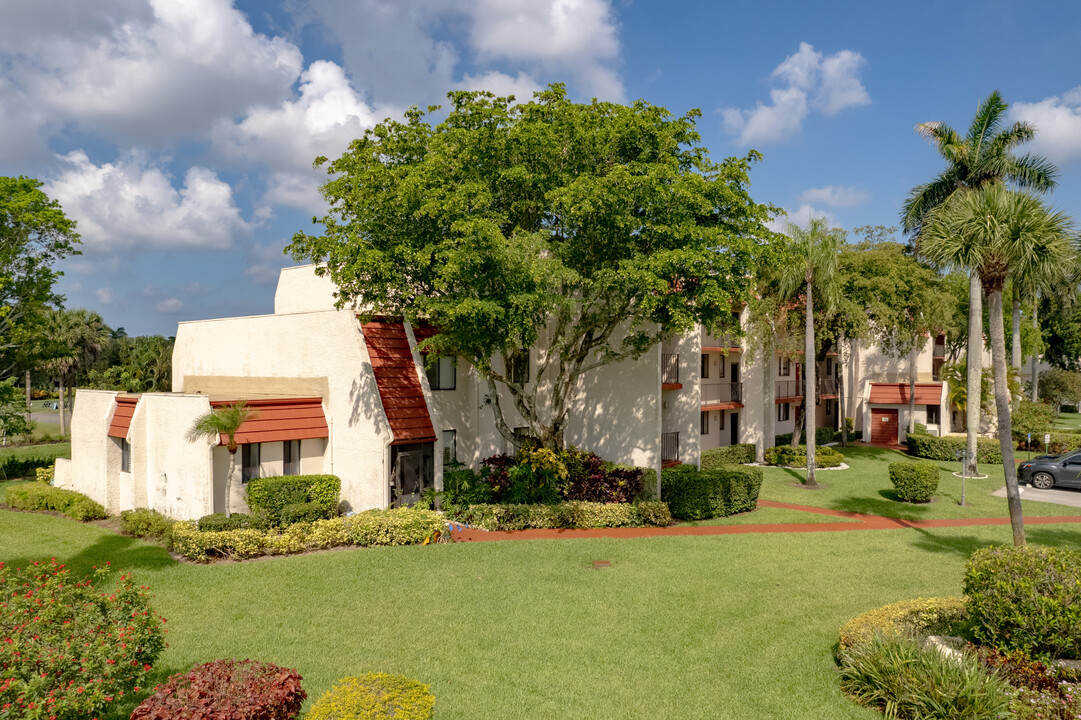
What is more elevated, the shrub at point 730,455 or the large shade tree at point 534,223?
the large shade tree at point 534,223

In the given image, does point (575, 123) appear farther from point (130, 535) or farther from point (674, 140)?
point (130, 535)

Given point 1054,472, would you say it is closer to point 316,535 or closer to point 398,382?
point 398,382

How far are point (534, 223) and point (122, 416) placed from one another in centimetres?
1583

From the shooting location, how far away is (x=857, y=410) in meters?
45.8

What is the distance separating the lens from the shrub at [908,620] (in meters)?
9.91

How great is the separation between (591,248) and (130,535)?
54.0 feet

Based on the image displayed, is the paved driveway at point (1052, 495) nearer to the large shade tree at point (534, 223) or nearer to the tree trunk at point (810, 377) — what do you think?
the tree trunk at point (810, 377)

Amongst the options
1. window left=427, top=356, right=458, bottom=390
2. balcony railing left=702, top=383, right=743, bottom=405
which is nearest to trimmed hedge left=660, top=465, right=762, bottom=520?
window left=427, top=356, right=458, bottom=390

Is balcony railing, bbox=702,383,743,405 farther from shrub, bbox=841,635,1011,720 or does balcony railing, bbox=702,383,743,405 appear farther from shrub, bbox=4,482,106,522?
shrub, bbox=4,482,106,522

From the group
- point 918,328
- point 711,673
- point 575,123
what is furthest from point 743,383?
point 711,673

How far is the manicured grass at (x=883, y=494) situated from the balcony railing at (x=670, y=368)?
19.1 feet

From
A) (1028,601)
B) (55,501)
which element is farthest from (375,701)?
(55,501)

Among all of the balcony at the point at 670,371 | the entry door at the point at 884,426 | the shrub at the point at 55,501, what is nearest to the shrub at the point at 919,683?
the balcony at the point at 670,371

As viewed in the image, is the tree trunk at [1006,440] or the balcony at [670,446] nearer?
the tree trunk at [1006,440]
